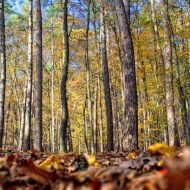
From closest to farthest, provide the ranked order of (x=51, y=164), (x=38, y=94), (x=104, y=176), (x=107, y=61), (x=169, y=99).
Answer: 1. (x=104, y=176)
2. (x=51, y=164)
3. (x=38, y=94)
4. (x=169, y=99)
5. (x=107, y=61)

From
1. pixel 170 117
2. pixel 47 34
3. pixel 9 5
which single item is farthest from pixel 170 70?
pixel 47 34

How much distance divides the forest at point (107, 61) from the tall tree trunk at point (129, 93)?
22mm

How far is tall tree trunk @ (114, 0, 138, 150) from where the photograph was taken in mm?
6555

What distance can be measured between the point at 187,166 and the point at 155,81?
1563cm

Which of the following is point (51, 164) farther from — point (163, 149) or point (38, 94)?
point (38, 94)

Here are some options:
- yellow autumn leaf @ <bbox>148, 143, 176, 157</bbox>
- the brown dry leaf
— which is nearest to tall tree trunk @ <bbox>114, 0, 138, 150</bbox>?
yellow autumn leaf @ <bbox>148, 143, 176, 157</bbox>

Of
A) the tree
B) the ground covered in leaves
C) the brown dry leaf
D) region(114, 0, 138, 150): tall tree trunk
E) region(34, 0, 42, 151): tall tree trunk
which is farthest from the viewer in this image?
the tree

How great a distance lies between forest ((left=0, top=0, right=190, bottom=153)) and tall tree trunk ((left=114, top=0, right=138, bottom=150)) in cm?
2

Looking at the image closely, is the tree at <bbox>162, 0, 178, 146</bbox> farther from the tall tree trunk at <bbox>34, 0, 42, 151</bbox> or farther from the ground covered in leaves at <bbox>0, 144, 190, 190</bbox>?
the ground covered in leaves at <bbox>0, 144, 190, 190</bbox>

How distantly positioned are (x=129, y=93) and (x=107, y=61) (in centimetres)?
1040

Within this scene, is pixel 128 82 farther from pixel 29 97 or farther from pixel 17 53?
pixel 17 53

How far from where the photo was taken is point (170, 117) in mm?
12773

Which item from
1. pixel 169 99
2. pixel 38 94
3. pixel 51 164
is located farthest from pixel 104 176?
pixel 169 99

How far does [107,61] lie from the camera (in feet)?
55.6
